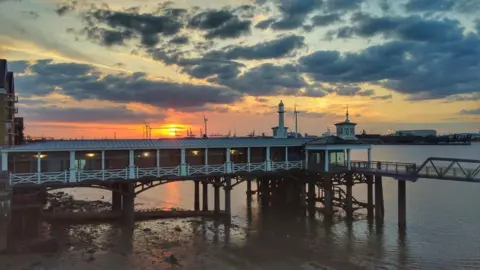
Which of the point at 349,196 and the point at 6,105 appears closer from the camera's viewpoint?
the point at 6,105

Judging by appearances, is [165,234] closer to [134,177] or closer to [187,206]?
[134,177]

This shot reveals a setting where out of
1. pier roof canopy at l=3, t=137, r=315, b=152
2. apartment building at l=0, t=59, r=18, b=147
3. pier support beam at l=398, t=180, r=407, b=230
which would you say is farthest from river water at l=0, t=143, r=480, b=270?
apartment building at l=0, t=59, r=18, b=147

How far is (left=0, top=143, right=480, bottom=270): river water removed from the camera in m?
25.6

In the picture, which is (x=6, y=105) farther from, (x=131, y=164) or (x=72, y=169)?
(x=131, y=164)

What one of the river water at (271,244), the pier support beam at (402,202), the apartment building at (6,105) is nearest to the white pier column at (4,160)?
the apartment building at (6,105)

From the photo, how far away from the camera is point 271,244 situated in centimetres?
3066

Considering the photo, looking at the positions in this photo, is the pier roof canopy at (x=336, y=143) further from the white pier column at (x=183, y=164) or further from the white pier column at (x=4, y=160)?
the white pier column at (x=4, y=160)

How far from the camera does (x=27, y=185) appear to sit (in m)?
31.4

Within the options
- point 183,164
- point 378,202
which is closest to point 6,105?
point 183,164

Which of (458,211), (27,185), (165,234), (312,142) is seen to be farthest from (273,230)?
(458,211)

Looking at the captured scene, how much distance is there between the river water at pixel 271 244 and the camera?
25594mm

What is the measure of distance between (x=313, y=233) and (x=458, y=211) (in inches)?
789

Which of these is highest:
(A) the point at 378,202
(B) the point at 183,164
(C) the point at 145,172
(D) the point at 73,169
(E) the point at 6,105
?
(E) the point at 6,105

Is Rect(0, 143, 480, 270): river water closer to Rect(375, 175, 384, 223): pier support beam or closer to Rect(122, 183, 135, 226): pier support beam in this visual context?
Rect(122, 183, 135, 226): pier support beam
